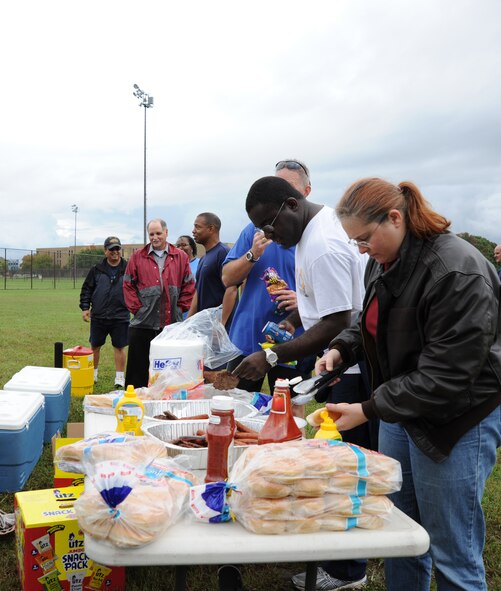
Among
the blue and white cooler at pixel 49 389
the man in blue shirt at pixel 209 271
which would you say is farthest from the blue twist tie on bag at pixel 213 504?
the man in blue shirt at pixel 209 271

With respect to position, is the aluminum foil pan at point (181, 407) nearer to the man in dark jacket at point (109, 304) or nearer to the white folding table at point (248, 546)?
the white folding table at point (248, 546)

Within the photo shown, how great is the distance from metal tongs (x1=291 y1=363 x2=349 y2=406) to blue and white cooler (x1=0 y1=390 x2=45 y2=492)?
6.74 feet

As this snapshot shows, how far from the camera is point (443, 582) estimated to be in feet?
5.94

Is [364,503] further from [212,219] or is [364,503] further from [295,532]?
[212,219]

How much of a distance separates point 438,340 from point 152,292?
4.62 m

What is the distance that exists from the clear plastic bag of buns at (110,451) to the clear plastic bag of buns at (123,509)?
183mm

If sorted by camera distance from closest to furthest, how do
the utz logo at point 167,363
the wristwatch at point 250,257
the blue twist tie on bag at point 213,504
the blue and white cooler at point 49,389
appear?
1. the blue twist tie on bag at point 213,504
2. the utz logo at point 167,363
3. the wristwatch at point 250,257
4. the blue and white cooler at point 49,389

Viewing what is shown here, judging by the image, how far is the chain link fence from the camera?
34250mm

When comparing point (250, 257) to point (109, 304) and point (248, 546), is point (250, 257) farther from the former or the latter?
point (109, 304)

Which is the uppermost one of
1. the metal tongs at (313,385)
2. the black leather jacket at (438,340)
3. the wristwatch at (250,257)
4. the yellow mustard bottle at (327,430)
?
the wristwatch at (250,257)

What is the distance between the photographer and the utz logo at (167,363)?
3002 mm

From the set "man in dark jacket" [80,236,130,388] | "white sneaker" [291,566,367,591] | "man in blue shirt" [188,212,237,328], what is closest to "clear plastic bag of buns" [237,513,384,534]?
"white sneaker" [291,566,367,591]

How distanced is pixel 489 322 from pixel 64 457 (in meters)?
1.46

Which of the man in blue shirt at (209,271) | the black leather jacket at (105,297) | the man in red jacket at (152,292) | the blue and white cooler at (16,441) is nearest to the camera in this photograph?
the blue and white cooler at (16,441)
